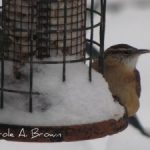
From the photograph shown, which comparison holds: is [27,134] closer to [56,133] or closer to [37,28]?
[56,133]

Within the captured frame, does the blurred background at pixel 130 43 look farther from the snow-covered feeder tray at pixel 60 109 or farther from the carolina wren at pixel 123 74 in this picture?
the snow-covered feeder tray at pixel 60 109

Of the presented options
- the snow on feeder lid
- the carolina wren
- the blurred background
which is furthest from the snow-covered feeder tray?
the blurred background

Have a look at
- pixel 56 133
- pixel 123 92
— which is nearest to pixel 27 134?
pixel 56 133

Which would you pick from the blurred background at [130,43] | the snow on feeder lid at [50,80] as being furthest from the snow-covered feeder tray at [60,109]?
the blurred background at [130,43]

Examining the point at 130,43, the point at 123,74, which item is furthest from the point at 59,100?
the point at 130,43

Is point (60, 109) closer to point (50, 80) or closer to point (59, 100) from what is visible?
point (59, 100)

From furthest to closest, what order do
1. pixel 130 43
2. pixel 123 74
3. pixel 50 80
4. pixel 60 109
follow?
pixel 130 43 < pixel 123 74 < pixel 50 80 < pixel 60 109

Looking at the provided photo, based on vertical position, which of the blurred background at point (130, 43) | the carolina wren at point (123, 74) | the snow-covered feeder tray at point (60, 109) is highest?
the snow-covered feeder tray at point (60, 109)
